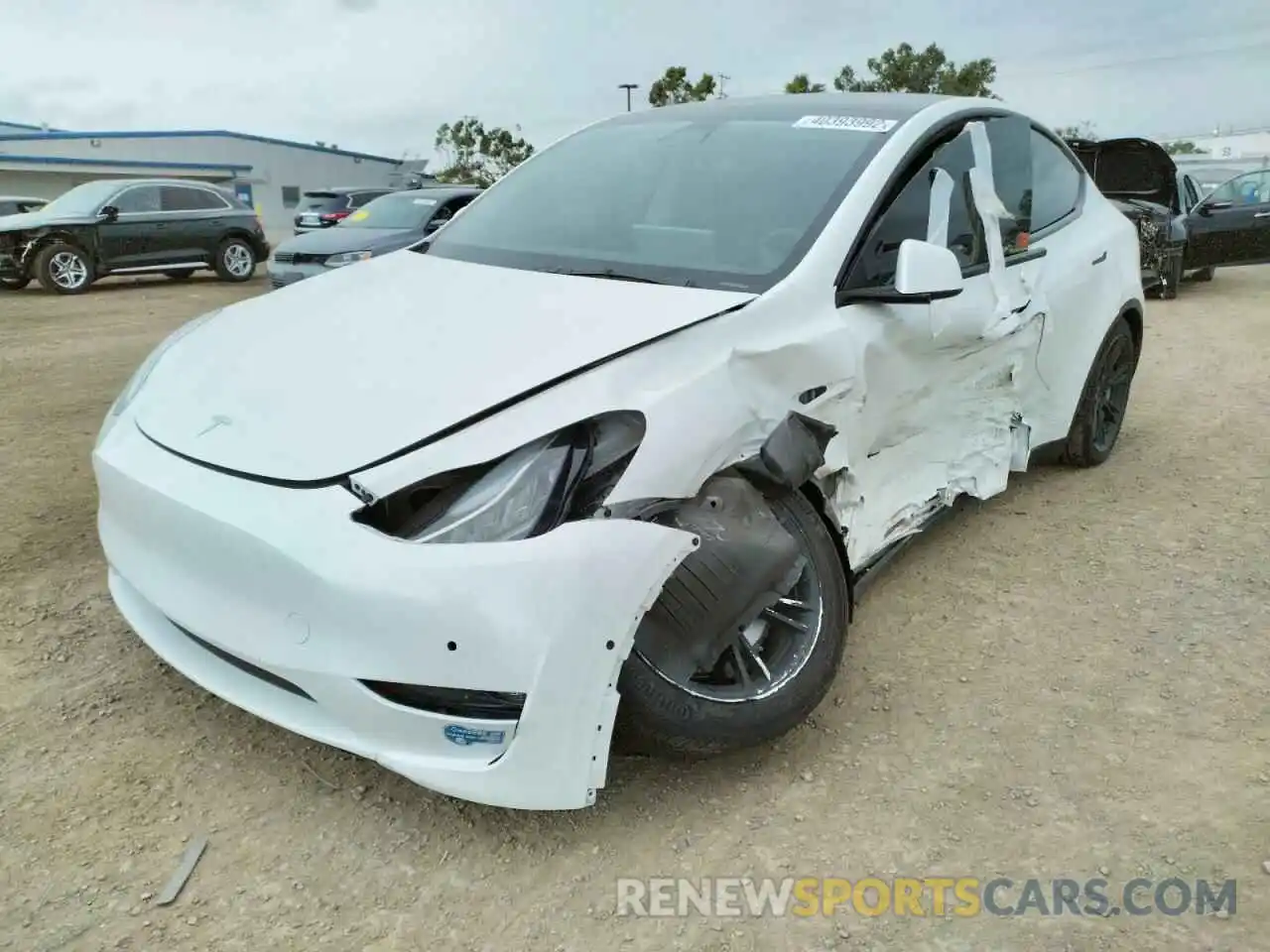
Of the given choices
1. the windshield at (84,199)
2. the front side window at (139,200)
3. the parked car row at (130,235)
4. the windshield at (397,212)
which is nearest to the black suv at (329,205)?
the parked car row at (130,235)

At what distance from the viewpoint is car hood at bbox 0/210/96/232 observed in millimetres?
12969

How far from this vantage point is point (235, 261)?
15.0 metres

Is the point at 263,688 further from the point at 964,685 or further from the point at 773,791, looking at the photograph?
the point at 964,685

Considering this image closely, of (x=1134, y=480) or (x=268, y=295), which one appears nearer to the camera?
(x=268, y=295)

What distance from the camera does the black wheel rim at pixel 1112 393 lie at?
15.3 ft

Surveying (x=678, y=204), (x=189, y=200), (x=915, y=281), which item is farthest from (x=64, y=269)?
(x=915, y=281)

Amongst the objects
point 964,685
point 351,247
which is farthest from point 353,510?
point 351,247

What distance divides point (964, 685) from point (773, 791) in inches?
31.6

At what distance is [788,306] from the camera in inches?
104

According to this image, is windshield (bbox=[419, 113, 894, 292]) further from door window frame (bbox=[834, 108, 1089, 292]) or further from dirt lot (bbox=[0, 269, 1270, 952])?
dirt lot (bbox=[0, 269, 1270, 952])

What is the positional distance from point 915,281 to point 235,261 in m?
14.1

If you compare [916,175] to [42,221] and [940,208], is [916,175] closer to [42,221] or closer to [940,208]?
[940,208]

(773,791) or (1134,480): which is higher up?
(773,791)

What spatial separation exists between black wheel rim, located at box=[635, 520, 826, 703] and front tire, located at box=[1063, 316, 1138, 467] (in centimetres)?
248
